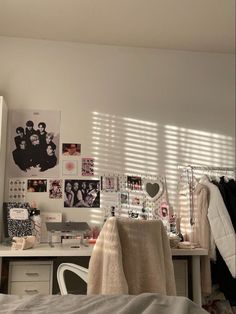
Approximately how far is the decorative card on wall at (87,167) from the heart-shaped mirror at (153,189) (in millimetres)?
481

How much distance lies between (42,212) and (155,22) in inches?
70.9

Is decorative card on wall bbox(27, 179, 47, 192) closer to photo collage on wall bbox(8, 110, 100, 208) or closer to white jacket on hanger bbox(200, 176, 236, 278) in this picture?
photo collage on wall bbox(8, 110, 100, 208)

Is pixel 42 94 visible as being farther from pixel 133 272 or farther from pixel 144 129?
pixel 133 272

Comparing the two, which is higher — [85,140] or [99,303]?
[85,140]

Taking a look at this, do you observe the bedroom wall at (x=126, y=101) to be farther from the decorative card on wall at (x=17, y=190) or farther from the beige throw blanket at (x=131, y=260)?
the beige throw blanket at (x=131, y=260)

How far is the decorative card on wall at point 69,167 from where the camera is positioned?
2855mm

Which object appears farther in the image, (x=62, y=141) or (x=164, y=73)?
(x=164, y=73)

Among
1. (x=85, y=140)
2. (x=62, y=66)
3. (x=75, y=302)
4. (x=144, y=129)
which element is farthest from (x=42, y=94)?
(x=75, y=302)

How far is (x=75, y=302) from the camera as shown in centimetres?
121

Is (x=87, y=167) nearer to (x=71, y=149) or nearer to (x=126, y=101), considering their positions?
(x=71, y=149)

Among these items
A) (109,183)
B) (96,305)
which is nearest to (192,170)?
(109,183)

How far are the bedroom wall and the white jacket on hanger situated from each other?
0.42 meters

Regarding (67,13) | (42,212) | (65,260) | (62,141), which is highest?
(67,13)

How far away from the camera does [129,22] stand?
2.70 m
